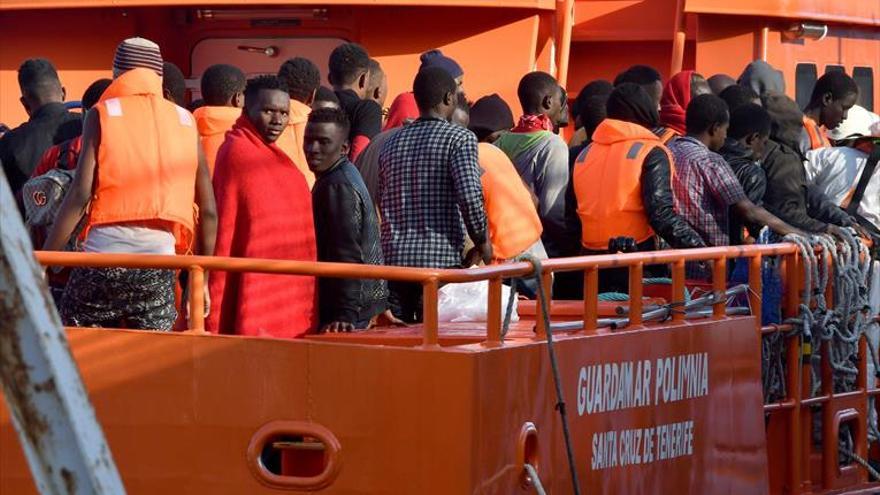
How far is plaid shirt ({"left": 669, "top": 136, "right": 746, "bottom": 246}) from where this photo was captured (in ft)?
30.0

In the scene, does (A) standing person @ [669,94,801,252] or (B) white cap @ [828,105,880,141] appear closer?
(A) standing person @ [669,94,801,252]

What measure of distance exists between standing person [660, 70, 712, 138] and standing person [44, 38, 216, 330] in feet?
11.1

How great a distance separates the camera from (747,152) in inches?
383

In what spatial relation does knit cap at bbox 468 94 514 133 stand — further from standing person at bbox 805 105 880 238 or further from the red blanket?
the red blanket

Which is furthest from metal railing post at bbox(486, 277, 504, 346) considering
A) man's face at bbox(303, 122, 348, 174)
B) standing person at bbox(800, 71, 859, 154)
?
standing person at bbox(800, 71, 859, 154)

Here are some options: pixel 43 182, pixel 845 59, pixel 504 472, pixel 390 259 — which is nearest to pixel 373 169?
pixel 390 259

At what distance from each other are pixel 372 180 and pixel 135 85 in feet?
5.51

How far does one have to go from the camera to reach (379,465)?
6.12m

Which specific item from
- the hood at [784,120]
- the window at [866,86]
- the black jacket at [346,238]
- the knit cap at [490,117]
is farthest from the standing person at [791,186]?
the window at [866,86]

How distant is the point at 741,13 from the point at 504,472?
24.8 feet

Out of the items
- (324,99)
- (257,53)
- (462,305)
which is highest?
(257,53)

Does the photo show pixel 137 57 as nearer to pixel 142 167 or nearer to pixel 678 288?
pixel 142 167

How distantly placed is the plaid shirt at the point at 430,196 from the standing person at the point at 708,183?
5.34 ft

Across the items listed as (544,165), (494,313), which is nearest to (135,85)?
(494,313)
